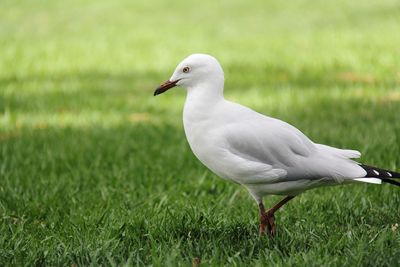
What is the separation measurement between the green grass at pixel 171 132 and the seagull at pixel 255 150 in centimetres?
29

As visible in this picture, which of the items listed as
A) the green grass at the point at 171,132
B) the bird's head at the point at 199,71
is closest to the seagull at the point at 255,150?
the bird's head at the point at 199,71

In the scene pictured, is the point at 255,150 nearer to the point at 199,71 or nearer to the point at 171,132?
the point at 199,71

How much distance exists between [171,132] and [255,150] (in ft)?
12.8

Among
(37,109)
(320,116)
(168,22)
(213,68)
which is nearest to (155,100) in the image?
(37,109)

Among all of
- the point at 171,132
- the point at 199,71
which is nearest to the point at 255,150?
the point at 199,71

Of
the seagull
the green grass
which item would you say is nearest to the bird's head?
the seagull

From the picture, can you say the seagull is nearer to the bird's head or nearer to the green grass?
the bird's head

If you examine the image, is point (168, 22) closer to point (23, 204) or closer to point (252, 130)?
point (23, 204)

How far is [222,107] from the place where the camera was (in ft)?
14.1

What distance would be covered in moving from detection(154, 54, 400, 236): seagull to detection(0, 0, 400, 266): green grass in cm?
29

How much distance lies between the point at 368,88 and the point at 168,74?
310 cm

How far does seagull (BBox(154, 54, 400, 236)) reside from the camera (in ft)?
13.6

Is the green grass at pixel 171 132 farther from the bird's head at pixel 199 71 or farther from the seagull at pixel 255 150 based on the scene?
the bird's head at pixel 199 71

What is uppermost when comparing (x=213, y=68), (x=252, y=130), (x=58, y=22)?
(x=213, y=68)
